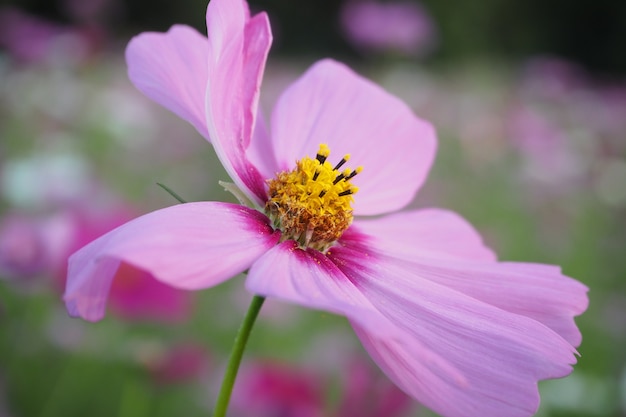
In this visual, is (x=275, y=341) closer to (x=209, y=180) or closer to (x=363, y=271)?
(x=209, y=180)

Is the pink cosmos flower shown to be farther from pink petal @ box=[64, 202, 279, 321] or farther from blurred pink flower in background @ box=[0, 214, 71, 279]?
blurred pink flower in background @ box=[0, 214, 71, 279]

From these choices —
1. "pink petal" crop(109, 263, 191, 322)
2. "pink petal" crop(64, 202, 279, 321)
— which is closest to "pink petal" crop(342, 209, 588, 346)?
"pink petal" crop(64, 202, 279, 321)

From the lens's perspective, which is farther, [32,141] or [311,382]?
[32,141]

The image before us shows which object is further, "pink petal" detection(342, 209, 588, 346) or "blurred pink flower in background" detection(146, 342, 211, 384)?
"blurred pink flower in background" detection(146, 342, 211, 384)

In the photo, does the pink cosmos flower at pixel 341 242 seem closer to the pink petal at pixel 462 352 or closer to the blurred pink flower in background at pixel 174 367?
the pink petal at pixel 462 352

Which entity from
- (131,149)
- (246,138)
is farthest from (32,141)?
(246,138)

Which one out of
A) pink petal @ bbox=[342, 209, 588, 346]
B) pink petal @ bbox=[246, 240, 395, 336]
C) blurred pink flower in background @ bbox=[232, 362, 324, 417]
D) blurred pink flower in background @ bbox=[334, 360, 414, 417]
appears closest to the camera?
pink petal @ bbox=[246, 240, 395, 336]
